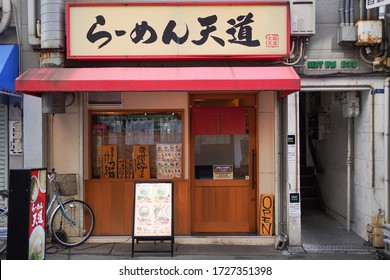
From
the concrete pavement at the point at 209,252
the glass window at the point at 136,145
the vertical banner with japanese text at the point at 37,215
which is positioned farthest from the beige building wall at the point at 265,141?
the vertical banner with japanese text at the point at 37,215

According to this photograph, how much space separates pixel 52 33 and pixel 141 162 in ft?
10.1

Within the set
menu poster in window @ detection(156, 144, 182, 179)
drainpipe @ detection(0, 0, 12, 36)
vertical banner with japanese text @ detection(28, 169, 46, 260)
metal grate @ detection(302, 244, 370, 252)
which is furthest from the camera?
menu poster in window @ detection(156, 144, 182, 179)

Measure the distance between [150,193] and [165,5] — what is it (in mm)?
3580

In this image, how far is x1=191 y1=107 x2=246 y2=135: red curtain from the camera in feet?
26.6

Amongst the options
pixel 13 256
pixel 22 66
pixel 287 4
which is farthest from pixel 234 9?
pixel 13 256

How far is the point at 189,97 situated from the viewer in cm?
816

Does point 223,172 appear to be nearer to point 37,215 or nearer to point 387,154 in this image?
point 387,154

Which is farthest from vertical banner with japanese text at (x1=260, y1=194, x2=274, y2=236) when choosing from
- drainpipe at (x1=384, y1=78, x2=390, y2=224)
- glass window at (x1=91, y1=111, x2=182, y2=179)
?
drainpipe at (x1=384, y1=78, x2=390, y2=224)

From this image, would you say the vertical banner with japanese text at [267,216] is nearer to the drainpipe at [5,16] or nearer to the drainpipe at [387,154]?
the drainpipe at [387,154]

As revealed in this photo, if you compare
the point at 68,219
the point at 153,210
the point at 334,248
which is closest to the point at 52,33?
the point at 68,219

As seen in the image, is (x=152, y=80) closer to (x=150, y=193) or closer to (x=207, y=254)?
(x=150, y=193)

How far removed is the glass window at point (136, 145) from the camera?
8.27m

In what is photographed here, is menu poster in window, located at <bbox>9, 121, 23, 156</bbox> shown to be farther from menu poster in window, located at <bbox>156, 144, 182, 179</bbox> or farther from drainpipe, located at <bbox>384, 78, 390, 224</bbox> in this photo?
drainpipe, located at <bbox>384, 78, 390, 224</bbox>

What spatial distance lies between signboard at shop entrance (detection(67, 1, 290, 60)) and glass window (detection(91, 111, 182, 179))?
1.39 m
